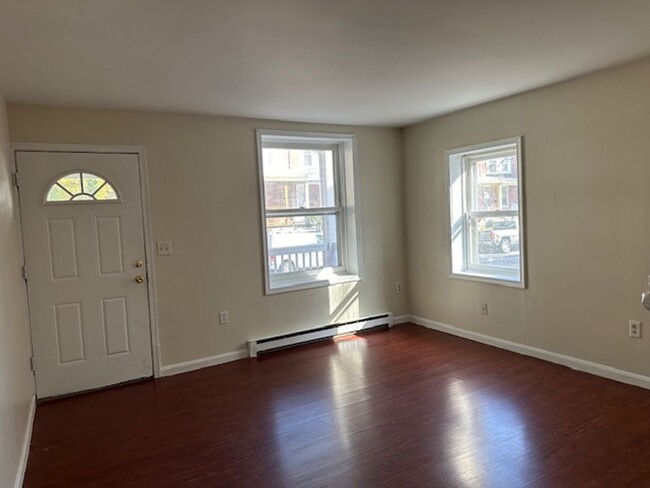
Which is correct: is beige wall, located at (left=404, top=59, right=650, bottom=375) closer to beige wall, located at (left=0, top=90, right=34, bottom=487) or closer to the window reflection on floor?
the window reflection on floor

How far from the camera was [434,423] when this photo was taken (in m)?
2.89

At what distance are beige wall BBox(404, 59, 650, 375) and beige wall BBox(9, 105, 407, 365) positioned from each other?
5.65ft

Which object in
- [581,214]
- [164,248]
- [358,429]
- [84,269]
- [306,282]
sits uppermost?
[581,214]

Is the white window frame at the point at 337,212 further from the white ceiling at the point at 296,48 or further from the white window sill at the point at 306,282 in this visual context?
the white ceiling at the point at 296,48

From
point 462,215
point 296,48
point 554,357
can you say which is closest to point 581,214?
point 554,357

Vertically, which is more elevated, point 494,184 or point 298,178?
point 298,178

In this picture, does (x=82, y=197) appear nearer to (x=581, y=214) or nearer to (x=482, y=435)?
(x=482, y=435)

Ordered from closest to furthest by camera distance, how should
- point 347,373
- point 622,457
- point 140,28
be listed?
point 140,28 < point 622,457 < point 347,373

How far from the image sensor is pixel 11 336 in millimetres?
2613

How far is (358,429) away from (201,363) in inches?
74.2

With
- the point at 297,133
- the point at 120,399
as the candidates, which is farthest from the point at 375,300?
the point at 120,399

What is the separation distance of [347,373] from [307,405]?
0.68 m

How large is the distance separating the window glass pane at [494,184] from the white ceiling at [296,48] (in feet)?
2.46

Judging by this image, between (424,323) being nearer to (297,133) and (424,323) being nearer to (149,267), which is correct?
(297,133)
